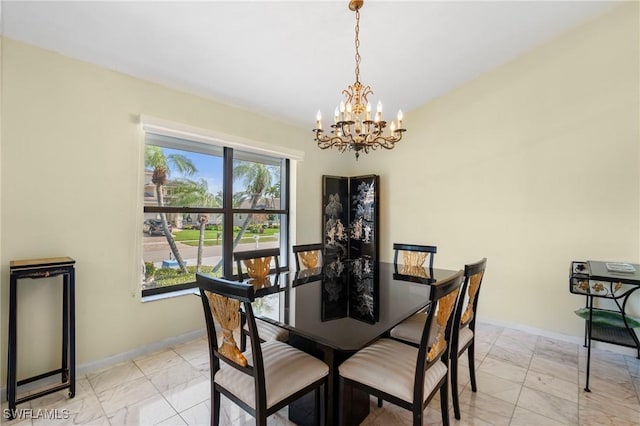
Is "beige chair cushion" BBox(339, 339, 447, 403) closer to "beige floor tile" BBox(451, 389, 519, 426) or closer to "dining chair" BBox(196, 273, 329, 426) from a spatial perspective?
"dining chair" BBox(196, 273, 329, 426)

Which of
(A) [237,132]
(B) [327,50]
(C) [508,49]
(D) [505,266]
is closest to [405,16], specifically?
(B) [327,50]

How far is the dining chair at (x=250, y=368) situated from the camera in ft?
4.36

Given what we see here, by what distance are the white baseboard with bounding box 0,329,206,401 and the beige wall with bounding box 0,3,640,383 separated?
0.06 meters

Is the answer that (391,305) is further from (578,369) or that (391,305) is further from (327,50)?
(327,50)

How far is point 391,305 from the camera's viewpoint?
1.79 m

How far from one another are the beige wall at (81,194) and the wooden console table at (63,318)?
0.14 meters

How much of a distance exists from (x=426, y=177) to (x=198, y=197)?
9.84ft

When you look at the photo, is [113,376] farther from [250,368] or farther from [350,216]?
[350,216]

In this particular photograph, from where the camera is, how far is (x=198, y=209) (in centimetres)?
308

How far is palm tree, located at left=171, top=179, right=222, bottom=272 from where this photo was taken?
298cm

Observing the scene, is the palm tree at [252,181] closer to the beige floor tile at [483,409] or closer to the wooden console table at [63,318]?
the wooden console table at [63,318]

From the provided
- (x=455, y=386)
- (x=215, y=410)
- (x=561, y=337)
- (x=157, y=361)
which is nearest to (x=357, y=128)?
(x=455, y=386)

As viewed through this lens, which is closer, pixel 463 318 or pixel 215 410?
pixel 215 410

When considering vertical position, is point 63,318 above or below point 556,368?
above
